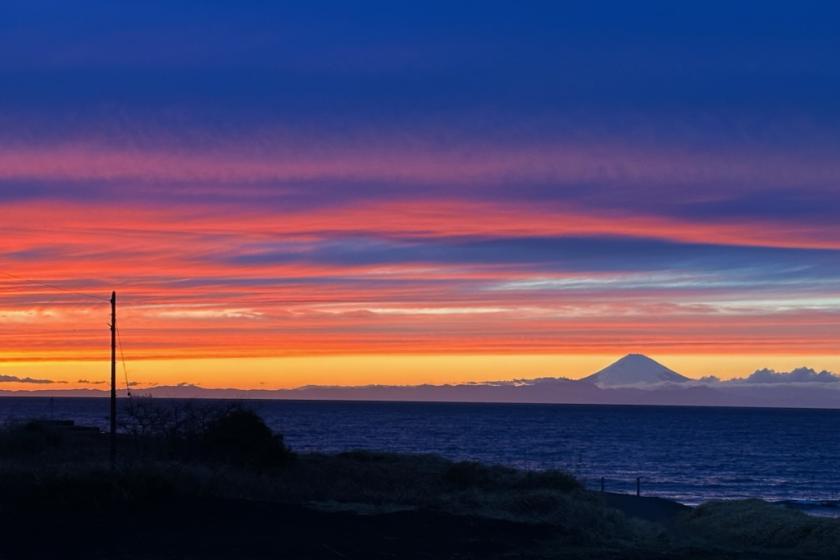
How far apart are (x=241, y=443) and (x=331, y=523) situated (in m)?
19.9

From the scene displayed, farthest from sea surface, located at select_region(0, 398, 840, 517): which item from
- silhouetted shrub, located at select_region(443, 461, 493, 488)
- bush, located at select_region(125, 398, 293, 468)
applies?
Answer: silhouetted shrub, located at select_region(443, 461, 493, 488)

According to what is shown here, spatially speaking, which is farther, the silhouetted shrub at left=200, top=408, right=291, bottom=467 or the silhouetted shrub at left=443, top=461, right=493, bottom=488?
the silhouetted shrub at left=200, top=408, right=291, bottom=467

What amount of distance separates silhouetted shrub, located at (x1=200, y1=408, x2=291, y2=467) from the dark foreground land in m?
4.28

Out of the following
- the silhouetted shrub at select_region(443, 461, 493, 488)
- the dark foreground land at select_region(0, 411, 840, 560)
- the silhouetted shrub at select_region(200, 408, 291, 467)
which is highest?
the silhouetted shrub at select_region(200, 408, 291, 467)

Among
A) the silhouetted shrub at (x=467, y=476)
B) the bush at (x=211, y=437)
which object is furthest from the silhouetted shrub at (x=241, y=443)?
the silhouetted shrub at (x=467, y=476)

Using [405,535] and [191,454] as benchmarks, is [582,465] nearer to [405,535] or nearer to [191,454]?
[191,454]

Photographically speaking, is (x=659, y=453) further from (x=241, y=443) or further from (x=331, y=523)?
(x=331, y=523)

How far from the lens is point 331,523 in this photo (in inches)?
1091

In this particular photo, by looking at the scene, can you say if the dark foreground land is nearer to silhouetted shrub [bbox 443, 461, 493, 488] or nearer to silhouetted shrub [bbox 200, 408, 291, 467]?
silhouetted shrub [bbox 443, 461, 493, 488]

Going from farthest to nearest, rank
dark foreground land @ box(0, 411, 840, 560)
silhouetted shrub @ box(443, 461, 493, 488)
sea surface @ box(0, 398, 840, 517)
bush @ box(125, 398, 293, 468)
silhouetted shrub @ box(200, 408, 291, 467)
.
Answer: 1. sea surface @ box(0, 398, 840, 517)
2. silhouetted shrub @ box(200, 408, 291, 467)
3. bush @ box(125, 398, 293, 468)
4. silhouetted shrub @ box(443, 461, 493, 488)
5. dark foreground land @ box(0, 411, 840, 560)

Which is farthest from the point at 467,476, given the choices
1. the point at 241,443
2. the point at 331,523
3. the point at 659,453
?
the point at 659,453

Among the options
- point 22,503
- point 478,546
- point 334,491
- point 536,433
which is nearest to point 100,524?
point 22,503

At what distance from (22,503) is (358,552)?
33.4 ft

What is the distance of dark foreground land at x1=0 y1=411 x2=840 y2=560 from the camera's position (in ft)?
78.3
